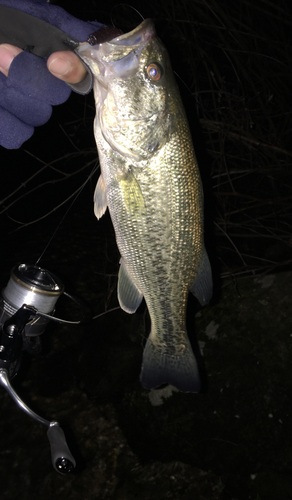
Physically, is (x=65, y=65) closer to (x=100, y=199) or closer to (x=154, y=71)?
(x=154, y=71)

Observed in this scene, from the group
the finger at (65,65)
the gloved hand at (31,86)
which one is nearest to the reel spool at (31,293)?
the gloved hand at (31,86)

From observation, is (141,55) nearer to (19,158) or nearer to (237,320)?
(237,320)

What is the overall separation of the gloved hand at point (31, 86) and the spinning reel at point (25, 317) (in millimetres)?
773

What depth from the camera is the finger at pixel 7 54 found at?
4.99 feet

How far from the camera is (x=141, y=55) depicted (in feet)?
4.55

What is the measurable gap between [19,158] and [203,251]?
841 cm

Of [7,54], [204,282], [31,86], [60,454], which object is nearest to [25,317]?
[60,454]

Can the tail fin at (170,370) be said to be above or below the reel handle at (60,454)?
below

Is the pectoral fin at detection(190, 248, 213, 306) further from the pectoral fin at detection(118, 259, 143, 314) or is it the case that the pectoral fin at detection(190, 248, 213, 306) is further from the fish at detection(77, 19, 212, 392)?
the pectoral fin at detection(118, 259, 143, 314)

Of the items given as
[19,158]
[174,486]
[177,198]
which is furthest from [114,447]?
[19,158]

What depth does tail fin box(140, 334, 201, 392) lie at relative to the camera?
1.76m

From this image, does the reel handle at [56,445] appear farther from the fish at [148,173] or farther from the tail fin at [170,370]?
the fish at [148,173]

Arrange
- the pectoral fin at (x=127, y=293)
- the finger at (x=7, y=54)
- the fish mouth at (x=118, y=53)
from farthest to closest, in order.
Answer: the pectoral fin at (x=127, y=293)
the finger at (x=7, y=54)
the fish mouth at (x=118, y=53)

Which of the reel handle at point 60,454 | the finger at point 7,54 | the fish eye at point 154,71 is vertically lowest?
the reel handle at point 60,454
